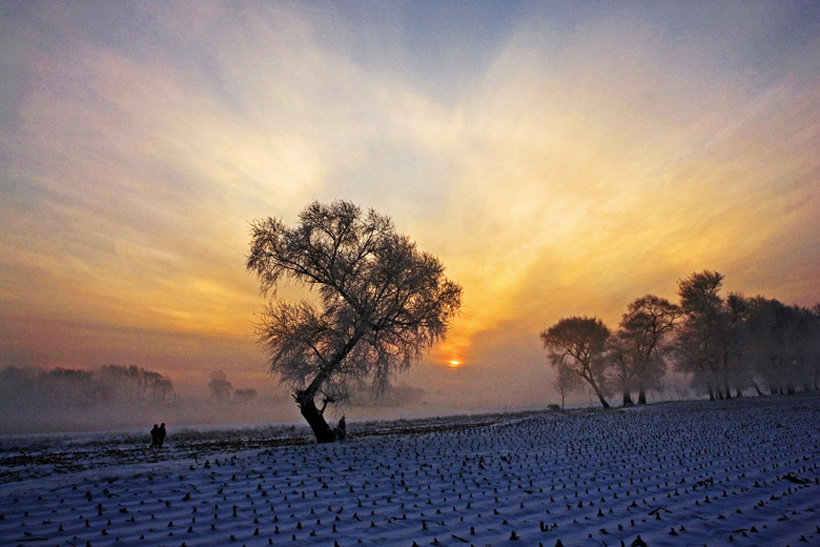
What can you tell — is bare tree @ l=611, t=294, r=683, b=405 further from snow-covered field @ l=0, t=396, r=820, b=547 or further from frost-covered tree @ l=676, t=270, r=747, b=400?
snow-covered field @ l=0, t=396, r=820, b=547

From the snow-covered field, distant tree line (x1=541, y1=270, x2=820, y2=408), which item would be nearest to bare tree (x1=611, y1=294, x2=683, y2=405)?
distant tree line (x1=541, y1=270, x2=820, y2=408)

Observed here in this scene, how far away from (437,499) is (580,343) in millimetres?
56446

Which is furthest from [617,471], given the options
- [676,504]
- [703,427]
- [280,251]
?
[280,251]

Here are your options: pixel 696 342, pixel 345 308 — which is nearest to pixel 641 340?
pixel 696 342

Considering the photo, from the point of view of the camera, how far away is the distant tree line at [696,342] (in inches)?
2281

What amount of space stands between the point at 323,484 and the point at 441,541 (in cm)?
545

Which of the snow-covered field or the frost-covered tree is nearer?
the snow-covered field

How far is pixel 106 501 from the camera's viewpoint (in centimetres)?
958

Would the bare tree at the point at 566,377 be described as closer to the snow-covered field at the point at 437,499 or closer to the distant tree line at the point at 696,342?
the distant tree line at the point at 696,342

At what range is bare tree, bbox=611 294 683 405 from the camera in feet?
196

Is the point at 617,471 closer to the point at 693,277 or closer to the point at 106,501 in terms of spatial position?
the point at 106,501

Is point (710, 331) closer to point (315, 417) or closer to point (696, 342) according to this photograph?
point (696, 342)

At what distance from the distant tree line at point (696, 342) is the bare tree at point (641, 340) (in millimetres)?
127

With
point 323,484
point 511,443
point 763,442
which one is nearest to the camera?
point 323,484
